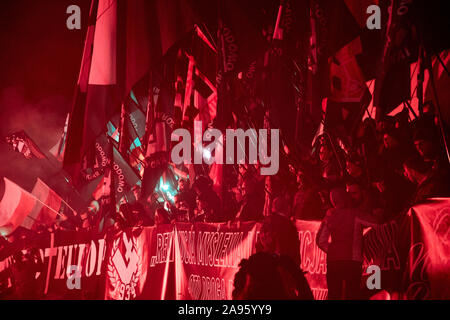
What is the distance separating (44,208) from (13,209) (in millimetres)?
693

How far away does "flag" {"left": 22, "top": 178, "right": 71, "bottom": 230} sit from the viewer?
12.1m

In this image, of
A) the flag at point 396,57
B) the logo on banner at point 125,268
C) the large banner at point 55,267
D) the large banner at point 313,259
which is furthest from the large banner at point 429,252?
the large banner at point 55,267

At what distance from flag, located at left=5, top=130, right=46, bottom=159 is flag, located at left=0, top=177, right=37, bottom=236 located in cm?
85

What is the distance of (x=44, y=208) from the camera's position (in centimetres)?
1223

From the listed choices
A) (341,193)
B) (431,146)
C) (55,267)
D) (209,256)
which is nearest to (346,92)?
(341,193)

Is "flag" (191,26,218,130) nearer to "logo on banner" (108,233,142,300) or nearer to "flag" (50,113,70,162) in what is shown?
"logo on banner" (108,233,142,300)

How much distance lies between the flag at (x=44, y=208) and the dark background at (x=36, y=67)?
0.51 m

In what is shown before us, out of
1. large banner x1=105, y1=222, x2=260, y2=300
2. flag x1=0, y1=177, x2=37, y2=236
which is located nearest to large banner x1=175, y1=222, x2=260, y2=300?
large banner x1=105, y1=222, x2=260, y2=300

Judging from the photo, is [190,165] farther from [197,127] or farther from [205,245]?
[205,245]

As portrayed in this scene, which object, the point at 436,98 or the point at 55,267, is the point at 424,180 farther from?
the point at 55,267

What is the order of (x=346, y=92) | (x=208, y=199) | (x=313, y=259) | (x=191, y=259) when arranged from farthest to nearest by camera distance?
1. (x=208, y=199)
2. (x=191, y=259)
3. (x=346, y=92)
4. (x=313, y=259)

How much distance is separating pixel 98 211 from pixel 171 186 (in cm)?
256

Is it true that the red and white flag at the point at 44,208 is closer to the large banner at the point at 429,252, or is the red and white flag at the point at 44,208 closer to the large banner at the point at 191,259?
the large banner at the point at 191,259
